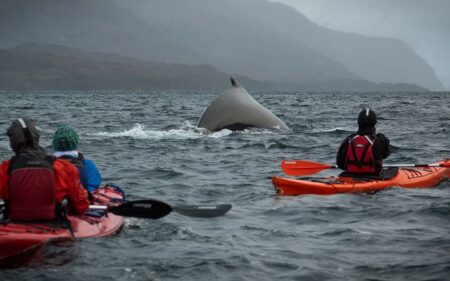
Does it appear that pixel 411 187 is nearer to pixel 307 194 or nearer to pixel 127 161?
pixel 307 194

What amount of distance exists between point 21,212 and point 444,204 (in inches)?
274

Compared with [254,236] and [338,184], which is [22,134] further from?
[338,184]

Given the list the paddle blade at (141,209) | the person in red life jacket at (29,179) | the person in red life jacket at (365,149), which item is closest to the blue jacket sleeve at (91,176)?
the paddle blade at (141,209)

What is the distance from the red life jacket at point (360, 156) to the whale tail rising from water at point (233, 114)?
40.7 ft

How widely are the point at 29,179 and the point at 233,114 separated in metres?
17.2

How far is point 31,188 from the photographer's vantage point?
769 cm

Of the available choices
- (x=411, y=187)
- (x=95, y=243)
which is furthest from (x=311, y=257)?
(x=411, y=187)

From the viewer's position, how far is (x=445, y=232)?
9180 millimetres

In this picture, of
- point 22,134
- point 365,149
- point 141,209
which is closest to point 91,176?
point 141,209

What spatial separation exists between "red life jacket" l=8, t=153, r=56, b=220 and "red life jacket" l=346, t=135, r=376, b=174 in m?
6.08

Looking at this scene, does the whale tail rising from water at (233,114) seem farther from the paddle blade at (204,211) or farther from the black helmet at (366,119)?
the paddle blade at (204,211)

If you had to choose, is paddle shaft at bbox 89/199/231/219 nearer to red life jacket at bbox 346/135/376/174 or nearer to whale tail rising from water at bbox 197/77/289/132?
red life jacket at bbox 346/135/376/174

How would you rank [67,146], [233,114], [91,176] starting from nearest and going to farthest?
[67,146], [91,176], [233,114]

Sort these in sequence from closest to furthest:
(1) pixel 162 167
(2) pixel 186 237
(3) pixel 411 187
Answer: (2) pixel 186 237
(3) pixel 411 187
(1) pixel 162 167
